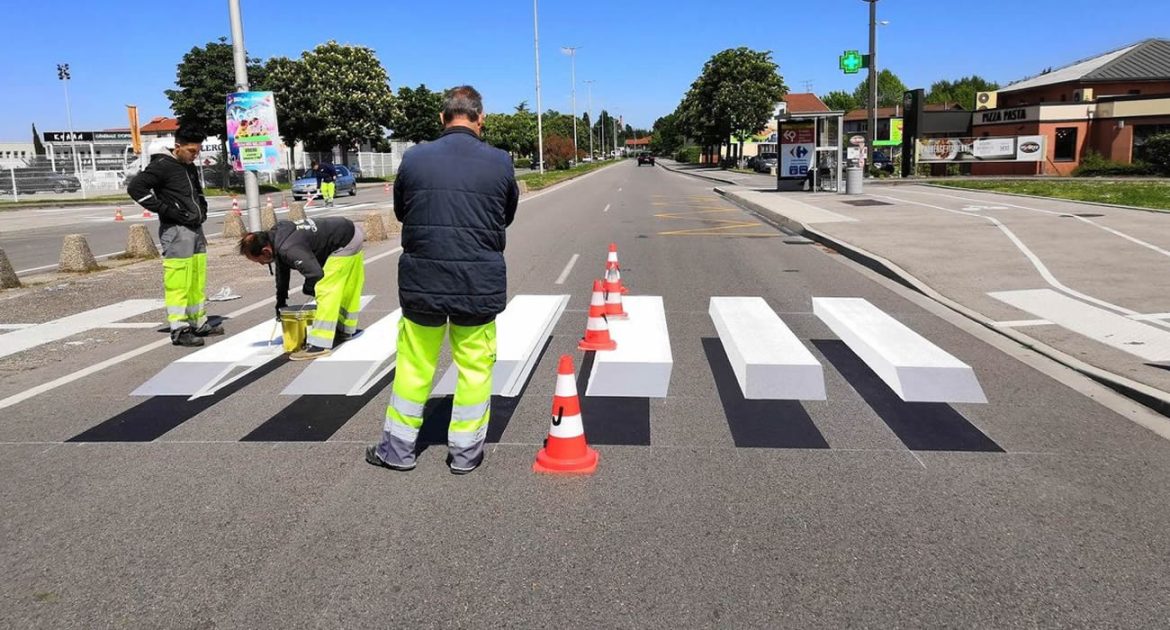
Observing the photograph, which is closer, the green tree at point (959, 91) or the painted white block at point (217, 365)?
the painted white block at point (217, 365)

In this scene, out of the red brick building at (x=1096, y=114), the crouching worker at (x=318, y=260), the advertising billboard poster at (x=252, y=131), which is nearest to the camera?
the crouching worker at (x=318, y=260)

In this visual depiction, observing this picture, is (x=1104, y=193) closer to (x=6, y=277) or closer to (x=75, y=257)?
(x=75, y=257)

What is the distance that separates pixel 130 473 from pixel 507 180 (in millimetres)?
2513

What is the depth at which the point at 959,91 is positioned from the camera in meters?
127

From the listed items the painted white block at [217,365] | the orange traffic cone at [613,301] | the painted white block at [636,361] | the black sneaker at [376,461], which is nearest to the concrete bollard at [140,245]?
the painted white block at [217,365]

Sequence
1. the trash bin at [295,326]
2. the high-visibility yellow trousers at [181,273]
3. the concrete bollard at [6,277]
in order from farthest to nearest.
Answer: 1. the concrete bollard at [6,277]
2. the high-visibility yellow trousers at [181,273]
3. the trash bin at [295,326]

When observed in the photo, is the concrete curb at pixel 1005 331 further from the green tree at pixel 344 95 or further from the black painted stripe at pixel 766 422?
the green tree at pixel 344 95

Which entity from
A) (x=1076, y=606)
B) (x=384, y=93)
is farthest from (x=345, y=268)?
(x=384, y=93)

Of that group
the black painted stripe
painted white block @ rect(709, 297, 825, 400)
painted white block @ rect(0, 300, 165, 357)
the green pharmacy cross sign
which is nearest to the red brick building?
the green pharmacy cross sign

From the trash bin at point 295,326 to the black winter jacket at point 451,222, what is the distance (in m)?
2.97

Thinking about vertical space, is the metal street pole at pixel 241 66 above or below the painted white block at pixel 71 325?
above

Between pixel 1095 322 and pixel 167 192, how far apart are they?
8.68 meters

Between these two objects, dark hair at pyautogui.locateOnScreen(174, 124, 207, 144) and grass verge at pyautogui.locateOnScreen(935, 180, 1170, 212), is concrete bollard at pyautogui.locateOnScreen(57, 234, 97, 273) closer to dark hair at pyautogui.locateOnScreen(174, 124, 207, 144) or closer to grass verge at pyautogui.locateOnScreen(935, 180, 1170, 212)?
dark hair at pyautogui.locateOnScreen(174, 124, 207, 144)

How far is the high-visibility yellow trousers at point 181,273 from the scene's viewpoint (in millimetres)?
7445
